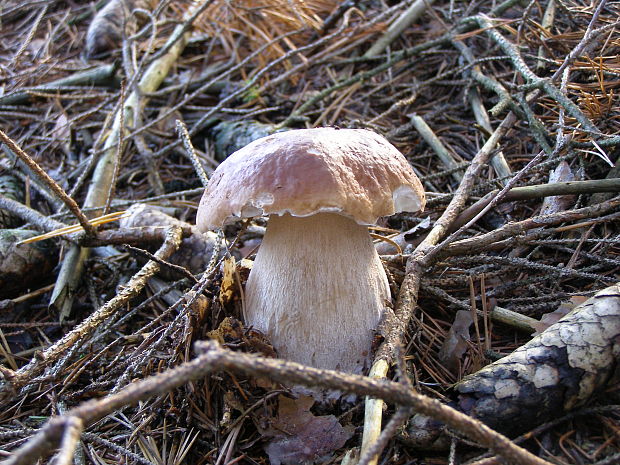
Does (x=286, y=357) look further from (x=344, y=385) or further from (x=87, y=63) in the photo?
(x=87, y=63)

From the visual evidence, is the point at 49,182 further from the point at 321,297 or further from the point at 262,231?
the point at 321,297

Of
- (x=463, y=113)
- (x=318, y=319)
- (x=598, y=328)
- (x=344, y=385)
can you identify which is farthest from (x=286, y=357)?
(x=463, y=113)

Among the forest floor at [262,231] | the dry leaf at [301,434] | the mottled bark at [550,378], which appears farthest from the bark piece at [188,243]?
the mottled bark at [550,378]

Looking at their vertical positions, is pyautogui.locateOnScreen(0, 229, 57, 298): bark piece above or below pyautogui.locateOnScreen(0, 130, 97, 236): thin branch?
below

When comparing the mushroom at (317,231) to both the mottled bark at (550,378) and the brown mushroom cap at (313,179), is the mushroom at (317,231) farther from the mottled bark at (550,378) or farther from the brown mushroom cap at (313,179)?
the mottled bark at (550,378)

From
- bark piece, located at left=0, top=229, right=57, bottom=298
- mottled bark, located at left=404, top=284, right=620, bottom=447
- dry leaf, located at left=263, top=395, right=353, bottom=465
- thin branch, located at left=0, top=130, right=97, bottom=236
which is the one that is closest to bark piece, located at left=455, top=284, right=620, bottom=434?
mottled bark, located at left=404, top=284, right=620, bottom=447

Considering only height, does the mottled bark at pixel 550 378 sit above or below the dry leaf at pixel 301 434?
above

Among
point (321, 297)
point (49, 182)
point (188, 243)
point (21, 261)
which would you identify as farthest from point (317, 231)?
point (21, 261)

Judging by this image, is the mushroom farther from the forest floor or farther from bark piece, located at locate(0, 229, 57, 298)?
bark piece, located at locate(0, 229, 57, 298)
